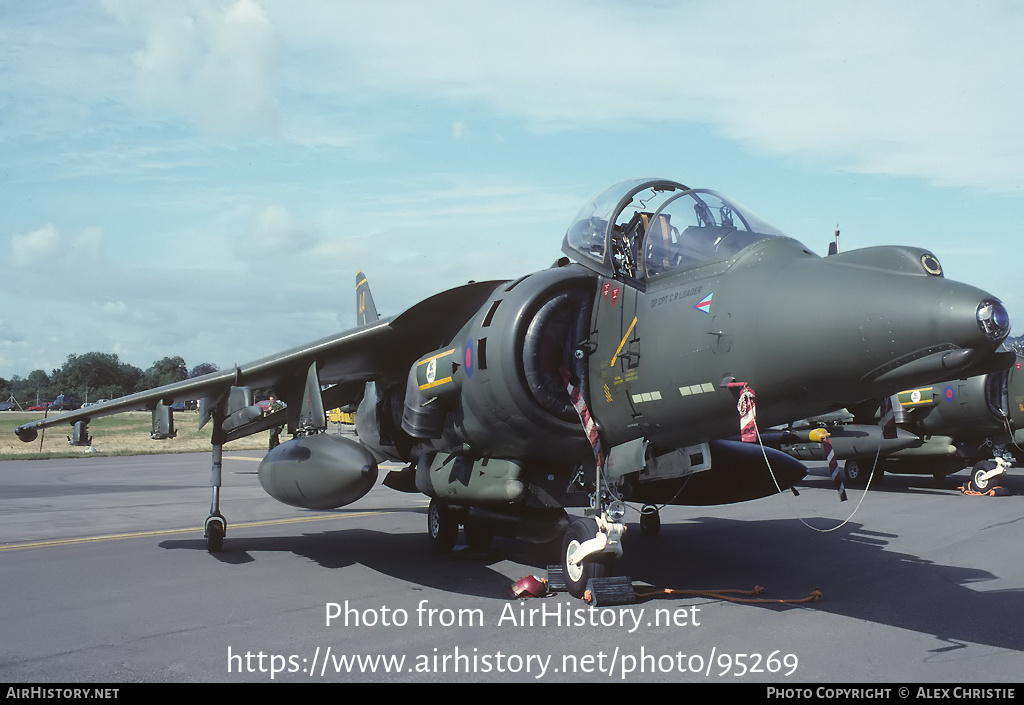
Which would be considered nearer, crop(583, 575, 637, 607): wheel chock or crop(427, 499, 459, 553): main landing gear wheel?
crop(583, 575, 637, 607): wheel chock

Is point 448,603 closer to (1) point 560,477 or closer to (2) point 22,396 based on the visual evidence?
(1) point 560,477

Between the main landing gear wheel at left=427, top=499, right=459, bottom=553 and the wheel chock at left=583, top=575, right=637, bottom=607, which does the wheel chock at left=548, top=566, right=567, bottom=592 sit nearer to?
the wheel chock at left=583, top=575, right=637, bottom=607

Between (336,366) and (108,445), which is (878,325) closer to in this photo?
(336,366)

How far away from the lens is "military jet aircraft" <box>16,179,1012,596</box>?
472 centimetres

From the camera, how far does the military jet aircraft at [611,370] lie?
472 cm

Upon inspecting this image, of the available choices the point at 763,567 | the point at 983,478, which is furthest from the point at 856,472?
the point at 763,567

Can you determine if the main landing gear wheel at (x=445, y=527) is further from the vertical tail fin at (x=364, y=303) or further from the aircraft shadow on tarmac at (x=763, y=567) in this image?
the vertical tail fin at (x=364, y=303)

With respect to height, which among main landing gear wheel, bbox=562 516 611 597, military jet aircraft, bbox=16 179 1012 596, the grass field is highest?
military jet aircraft, bbox=16 179 1012 596

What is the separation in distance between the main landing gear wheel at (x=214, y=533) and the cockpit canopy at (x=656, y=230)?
567 centimetres

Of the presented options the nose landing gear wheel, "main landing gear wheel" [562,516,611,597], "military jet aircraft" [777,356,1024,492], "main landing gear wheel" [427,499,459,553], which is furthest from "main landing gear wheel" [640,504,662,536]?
the nose landing gear wheel

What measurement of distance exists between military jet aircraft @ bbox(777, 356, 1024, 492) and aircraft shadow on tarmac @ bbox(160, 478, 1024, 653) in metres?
5.72
